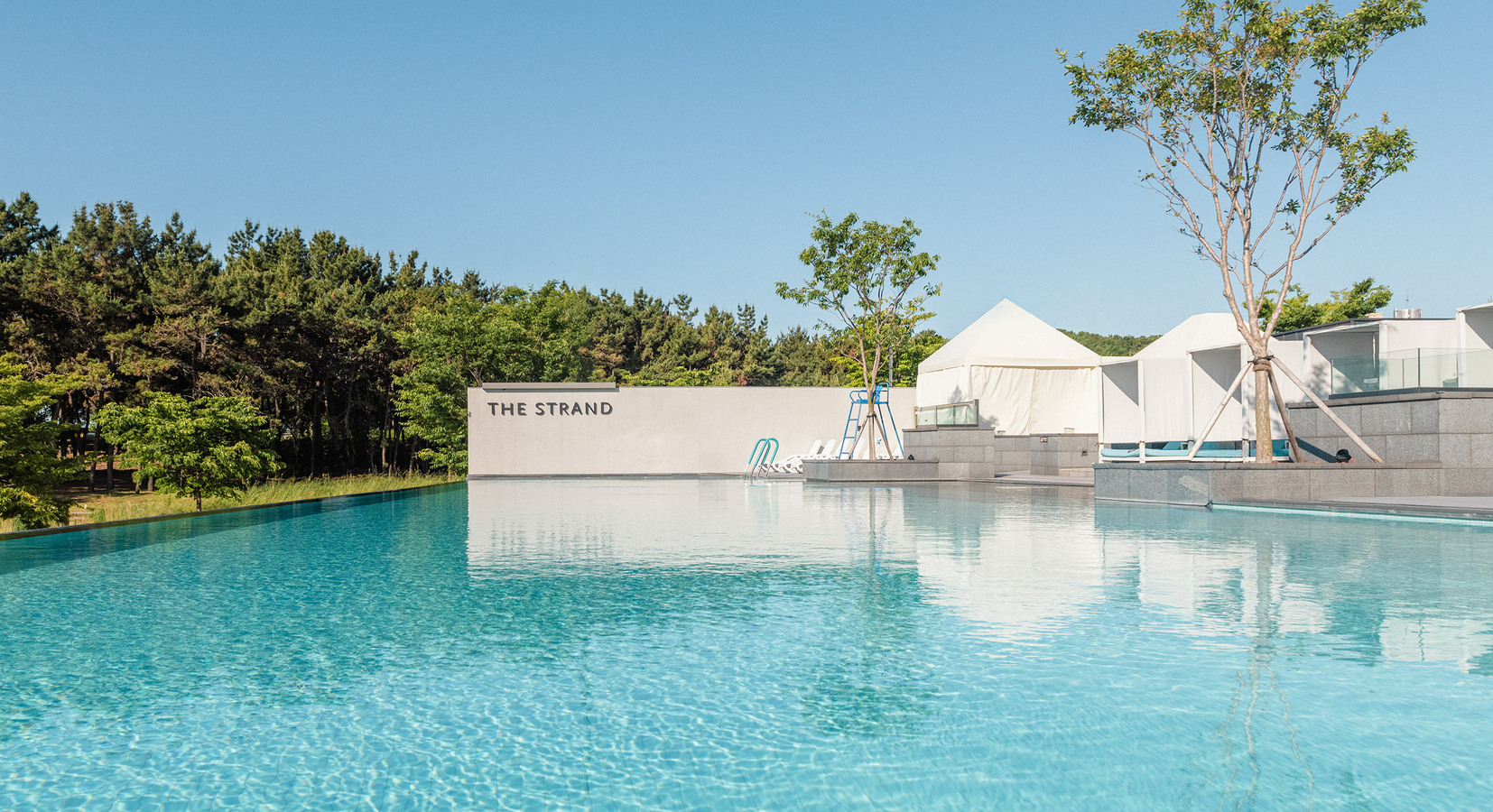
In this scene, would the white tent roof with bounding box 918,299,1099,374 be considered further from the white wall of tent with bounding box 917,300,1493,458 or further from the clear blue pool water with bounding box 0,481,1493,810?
the clear blue pool water with bounding box 0,481,1493,810

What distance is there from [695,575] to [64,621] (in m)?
3.77

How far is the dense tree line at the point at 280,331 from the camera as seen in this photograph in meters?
24.8

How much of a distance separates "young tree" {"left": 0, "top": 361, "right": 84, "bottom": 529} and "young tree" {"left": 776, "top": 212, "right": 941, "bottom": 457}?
13.5m

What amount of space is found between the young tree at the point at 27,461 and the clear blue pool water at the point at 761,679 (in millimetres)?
2796

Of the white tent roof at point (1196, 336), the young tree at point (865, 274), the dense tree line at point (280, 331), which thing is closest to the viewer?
the white tent roof at point (1196, 336)

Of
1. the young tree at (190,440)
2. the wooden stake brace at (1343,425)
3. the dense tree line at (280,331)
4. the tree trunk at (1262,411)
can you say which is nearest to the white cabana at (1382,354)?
the wooden stake brace at (1343,425)

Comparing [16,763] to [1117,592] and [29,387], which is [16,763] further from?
[29,387]

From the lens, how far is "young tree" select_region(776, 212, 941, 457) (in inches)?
774

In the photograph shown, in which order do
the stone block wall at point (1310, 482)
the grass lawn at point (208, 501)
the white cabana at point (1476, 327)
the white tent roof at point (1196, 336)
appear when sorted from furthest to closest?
1. the white tent roof at point (1196, 336)
2. the white cabana at point (1476, 327)
3. the grass lawn at point (208, 501)
4. the stone block wall at point (1310, 482)

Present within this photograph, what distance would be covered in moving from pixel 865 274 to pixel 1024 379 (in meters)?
5.48

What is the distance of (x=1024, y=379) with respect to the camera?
22406 mm

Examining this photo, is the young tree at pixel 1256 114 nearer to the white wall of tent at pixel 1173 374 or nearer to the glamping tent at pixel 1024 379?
the white wall of tent at pixel 1173 374

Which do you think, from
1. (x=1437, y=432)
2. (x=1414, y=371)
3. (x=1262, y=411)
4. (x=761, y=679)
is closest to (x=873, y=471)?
(x=1262, y=411)

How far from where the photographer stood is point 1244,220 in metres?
12.6
